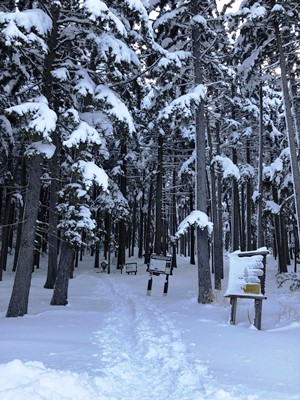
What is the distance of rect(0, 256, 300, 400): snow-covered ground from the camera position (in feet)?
13.0

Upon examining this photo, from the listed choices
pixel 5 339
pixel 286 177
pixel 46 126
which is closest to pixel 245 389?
pixel 5 339

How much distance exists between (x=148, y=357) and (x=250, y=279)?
348 centimetres

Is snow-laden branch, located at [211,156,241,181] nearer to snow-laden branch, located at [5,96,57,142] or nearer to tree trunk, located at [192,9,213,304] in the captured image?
tree trunk, located at [192,9,213,304]

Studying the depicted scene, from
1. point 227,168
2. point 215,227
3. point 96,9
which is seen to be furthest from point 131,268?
point 96,9

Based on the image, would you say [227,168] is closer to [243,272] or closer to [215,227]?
[215,227]

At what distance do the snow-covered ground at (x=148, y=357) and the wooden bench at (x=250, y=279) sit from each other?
548 mm

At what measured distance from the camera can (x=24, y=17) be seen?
8.54m

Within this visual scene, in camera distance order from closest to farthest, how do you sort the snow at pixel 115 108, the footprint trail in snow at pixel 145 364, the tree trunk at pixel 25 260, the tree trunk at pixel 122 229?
the footprint trail in snow at pixel 145 364 → the tree trunk at pixel 25 260 → the snow at pixel 115 108 → the tree trunk at pixel 122 229

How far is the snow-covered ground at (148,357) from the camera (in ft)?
13.0

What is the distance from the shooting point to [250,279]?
8.10 m

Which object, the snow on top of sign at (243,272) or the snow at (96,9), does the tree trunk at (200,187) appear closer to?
the snow on top of sign at (243,272)

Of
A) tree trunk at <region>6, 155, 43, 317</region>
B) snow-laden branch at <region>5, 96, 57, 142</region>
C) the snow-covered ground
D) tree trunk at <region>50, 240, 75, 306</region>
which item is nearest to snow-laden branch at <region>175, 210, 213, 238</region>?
the snow-covered ground

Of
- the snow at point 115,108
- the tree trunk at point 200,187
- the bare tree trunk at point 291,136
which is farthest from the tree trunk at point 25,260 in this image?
the bare tree trunk at point 291,136

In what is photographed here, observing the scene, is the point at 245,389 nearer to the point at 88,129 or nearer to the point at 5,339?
the point at 5,339
